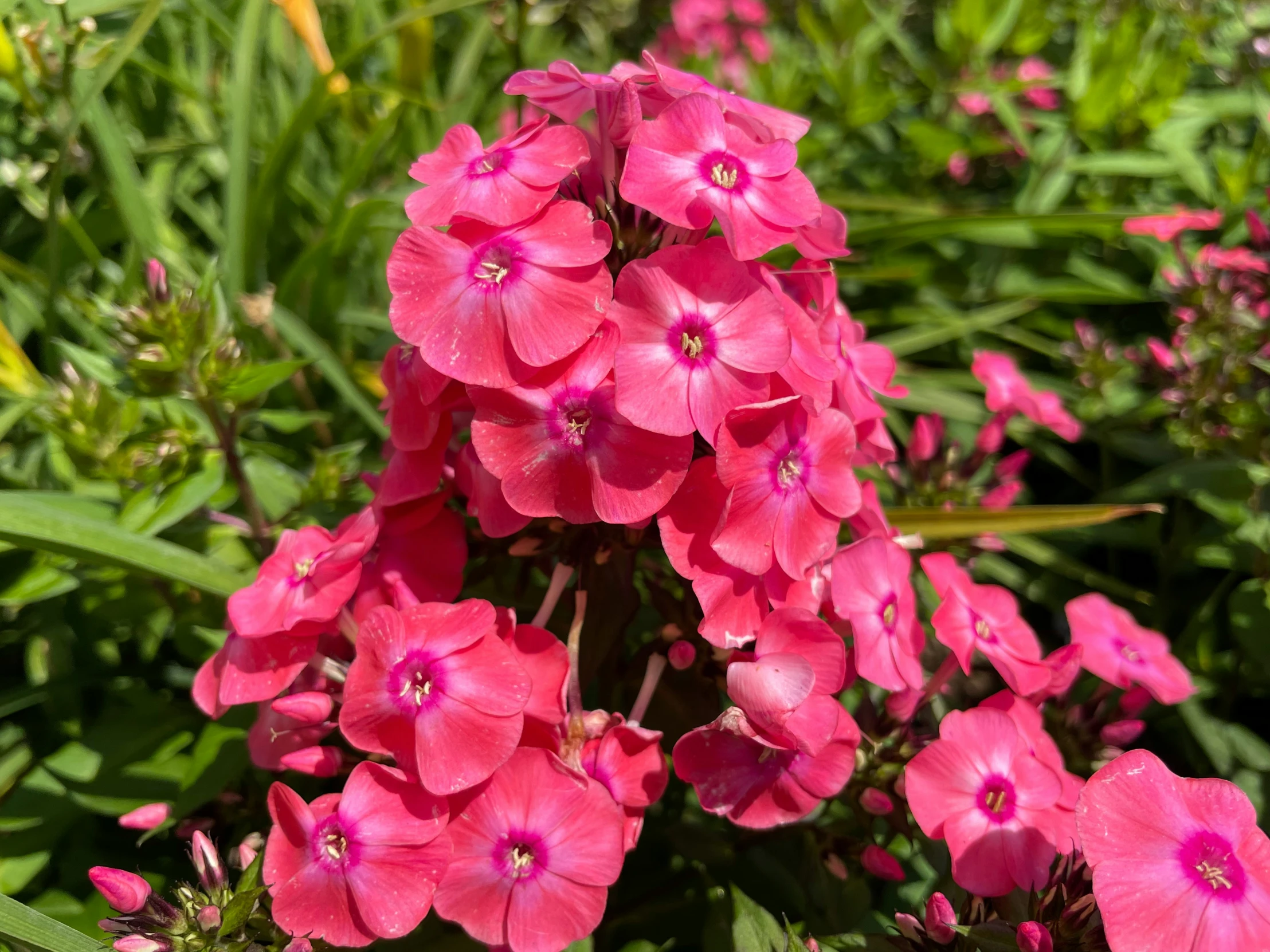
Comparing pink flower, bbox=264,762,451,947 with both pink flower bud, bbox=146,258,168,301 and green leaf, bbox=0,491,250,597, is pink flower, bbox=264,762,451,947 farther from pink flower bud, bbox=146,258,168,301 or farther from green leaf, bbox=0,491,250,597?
pink flower bud, bbox=146,258,168,301

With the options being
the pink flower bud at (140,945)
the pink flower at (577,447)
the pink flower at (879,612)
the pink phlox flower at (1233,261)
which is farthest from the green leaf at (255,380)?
the pink phlox flower at (1233,261)

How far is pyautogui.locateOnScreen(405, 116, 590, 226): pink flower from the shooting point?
36.7 inches

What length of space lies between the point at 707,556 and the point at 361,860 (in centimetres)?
50

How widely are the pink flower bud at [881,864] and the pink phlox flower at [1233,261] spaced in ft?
5.14

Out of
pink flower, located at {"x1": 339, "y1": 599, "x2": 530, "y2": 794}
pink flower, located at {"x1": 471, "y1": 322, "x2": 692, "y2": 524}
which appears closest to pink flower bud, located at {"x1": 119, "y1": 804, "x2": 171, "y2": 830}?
pink flower, located at {"x1": 339, "y1": 599, "x2": 530, "y2": 794}

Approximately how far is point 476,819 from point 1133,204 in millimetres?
2443

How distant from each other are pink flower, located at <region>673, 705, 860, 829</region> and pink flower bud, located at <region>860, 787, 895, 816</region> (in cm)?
15

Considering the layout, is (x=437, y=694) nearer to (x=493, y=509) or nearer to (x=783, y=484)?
(x=493, y=509)

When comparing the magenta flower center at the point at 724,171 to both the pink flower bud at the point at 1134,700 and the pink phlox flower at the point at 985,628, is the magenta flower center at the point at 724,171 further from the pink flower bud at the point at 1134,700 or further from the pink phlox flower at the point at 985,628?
the pink flower bud at the point at 1134,700

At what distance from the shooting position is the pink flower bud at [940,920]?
93 cm

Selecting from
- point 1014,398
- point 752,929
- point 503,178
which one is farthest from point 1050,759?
point 503,178

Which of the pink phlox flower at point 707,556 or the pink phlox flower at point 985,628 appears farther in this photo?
the pink phlox flower at point 985,628

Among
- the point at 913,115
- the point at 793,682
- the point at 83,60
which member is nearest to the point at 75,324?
the point at 83,60

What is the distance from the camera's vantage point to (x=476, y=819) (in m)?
0.94
